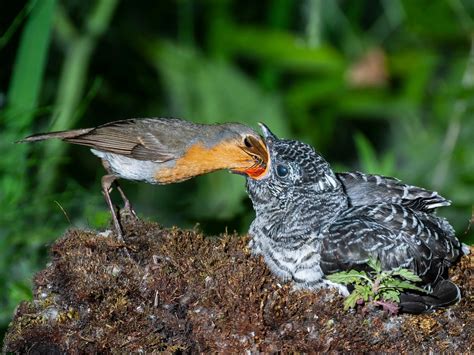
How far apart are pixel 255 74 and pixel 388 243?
17.4 ft

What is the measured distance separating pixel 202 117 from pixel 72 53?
5.13 feet

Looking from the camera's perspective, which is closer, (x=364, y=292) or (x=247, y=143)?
(x=364, y=292)

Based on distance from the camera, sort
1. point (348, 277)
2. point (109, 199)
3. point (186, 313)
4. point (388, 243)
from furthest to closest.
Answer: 1. point (109, 199)
2. point (388, 243)
3. point (348, 277)
4. point (186, 313)

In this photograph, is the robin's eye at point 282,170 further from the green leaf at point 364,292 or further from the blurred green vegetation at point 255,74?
the blurred green vegetation at point 255,74

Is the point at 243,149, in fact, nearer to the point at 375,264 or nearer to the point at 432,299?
the point at 375,264

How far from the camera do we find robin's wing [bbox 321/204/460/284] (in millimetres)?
3818

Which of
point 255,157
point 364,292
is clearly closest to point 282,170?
point 255,157

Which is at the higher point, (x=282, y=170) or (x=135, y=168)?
(x=282, y=170)

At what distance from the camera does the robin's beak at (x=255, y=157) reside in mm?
4246

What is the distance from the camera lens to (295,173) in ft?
13.6

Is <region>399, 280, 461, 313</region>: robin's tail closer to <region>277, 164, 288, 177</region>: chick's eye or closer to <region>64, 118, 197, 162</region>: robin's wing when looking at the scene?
<region>277, 164, 288, 177</region>: chick's eye

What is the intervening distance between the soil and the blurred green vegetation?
10.1 feet

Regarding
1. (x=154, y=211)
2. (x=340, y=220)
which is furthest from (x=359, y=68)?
(x=340, y=220)

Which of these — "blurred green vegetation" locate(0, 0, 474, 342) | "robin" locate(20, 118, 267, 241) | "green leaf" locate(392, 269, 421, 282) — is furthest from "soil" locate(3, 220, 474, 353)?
"blurred green vegetation" locate(0, 0, 474, 342)
